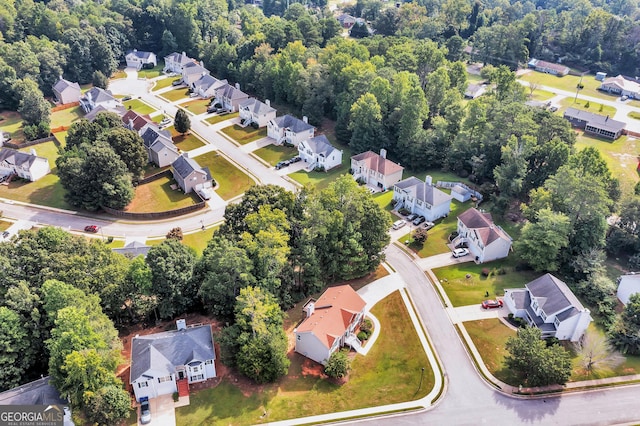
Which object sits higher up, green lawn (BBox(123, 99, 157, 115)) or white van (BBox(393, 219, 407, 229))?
white van (BBox(393, 219, 407, 229))

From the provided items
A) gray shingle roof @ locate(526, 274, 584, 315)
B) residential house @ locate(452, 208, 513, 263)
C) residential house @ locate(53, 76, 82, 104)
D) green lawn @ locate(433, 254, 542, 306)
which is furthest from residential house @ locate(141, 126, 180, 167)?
gray shingle roof @ locate(526, 274, 584, 315)

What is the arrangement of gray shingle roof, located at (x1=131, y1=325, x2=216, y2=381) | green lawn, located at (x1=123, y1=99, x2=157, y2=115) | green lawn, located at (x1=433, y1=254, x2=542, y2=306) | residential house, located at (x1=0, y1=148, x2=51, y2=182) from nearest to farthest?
gray shingle roof, located at (x1=131, y1=325, x2=216, y2=381) → green lawn, located at (x1=433, y1=254, x2=542, y2=306) → residential house, located at (x1=0, y1=148, x2=51, y2=182) → green lawn, located at (x1=123, y1=99, x2=157, y2=115)

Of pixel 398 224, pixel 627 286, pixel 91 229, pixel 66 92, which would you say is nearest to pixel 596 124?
pixel 627 286

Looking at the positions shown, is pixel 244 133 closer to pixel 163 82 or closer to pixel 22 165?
pixel 22 165

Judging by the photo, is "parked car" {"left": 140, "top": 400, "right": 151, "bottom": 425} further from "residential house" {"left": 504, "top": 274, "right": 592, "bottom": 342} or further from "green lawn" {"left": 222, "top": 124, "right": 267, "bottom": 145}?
"green lawn" {"left": 222, "top": 124, "right": 267, "bottom": 145}

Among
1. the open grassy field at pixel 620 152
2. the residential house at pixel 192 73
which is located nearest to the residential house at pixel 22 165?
the residential house at pixel 192 73

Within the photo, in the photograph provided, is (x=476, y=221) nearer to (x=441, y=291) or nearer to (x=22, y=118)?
(x=441, y=291)

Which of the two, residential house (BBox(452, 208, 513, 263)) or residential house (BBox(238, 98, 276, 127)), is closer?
residential house (BBox(452, 208, 513, 263))
